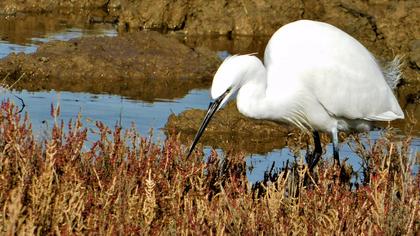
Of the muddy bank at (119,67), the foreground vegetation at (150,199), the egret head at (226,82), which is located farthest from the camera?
the muddy bank at (119,67)

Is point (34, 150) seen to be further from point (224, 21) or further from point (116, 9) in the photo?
point (116, 9)

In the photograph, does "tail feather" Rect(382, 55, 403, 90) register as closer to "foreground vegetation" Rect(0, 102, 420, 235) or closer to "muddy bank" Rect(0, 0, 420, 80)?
"foreground vegetation" Rect(0, 102, 420, 235)

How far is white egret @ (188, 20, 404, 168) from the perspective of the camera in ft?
23.8

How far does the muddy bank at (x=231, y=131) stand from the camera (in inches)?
395

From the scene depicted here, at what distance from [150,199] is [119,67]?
7.44 m

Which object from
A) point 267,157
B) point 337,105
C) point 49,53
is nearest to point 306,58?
point 337,105

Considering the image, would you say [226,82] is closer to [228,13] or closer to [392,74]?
[392,74]

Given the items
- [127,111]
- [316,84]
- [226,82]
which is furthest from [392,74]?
[226,82]

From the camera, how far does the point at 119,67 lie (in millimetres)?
12711

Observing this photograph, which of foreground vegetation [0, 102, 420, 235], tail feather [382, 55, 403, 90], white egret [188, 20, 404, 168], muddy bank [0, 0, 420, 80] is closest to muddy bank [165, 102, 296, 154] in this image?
tail feather [382, 55, 403, 90]

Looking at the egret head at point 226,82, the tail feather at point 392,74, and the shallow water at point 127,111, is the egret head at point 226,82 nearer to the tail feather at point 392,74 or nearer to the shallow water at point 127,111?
the shallow water at point 127,111

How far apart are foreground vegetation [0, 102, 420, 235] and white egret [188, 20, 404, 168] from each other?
63cm

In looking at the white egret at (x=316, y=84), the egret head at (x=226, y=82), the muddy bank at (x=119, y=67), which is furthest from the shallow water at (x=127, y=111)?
the egret head at (x=226, y=82)

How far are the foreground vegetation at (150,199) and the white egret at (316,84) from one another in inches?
24.7
